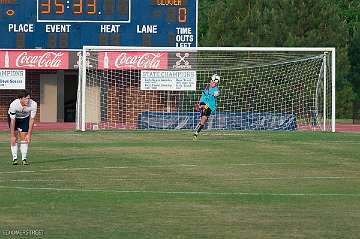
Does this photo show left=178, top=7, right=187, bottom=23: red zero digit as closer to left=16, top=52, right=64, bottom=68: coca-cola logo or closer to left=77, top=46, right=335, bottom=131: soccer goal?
left=77, top=46, right=335, bottom=131: soccer goal

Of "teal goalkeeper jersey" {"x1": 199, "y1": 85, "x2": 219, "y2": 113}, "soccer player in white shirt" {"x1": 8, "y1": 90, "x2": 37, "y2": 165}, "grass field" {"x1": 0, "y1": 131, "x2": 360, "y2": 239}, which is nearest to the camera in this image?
"grass field" {"x1": 0, "y1": 131, "x2": 360, "y2": 239}

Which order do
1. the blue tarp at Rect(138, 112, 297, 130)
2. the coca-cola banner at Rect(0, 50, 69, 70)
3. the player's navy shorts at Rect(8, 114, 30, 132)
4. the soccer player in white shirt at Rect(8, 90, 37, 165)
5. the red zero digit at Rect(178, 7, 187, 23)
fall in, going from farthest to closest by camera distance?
the coca-cola banner at Rect(0, 50, 69, 70)
the red zero digit at Rect(178, 7, 187, 23)
the blue tarp at Rect(138, 112, 297, 130)
the player's navy shorts at Rect(8, 114, 30, 132)
the soccer player in white shirt at Rect(8, 90, 37, 165)

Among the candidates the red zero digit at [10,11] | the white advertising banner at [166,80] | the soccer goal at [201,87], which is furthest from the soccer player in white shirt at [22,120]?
the red zero digit at [10,11]

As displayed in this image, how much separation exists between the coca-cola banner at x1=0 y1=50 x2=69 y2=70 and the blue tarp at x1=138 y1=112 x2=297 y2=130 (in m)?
8.67

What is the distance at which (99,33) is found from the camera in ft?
163

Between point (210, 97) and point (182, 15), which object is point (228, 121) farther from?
point (210, 97)

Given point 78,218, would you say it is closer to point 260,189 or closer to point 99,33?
point 260,189

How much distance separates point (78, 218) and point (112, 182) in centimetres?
514

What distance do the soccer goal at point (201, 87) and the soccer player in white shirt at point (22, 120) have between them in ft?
73.9

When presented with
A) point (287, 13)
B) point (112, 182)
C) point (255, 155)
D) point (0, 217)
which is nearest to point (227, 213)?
point (0, 217)

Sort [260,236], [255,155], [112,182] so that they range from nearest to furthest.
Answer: [260,236] → [112,182] → [255,155]

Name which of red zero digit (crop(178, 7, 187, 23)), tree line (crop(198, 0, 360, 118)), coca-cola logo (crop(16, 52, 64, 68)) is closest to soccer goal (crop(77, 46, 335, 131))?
red zero digit (crop(178, 7, 187, 23))

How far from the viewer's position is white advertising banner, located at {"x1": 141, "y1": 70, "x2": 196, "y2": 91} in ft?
163

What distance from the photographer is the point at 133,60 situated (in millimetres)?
49062
